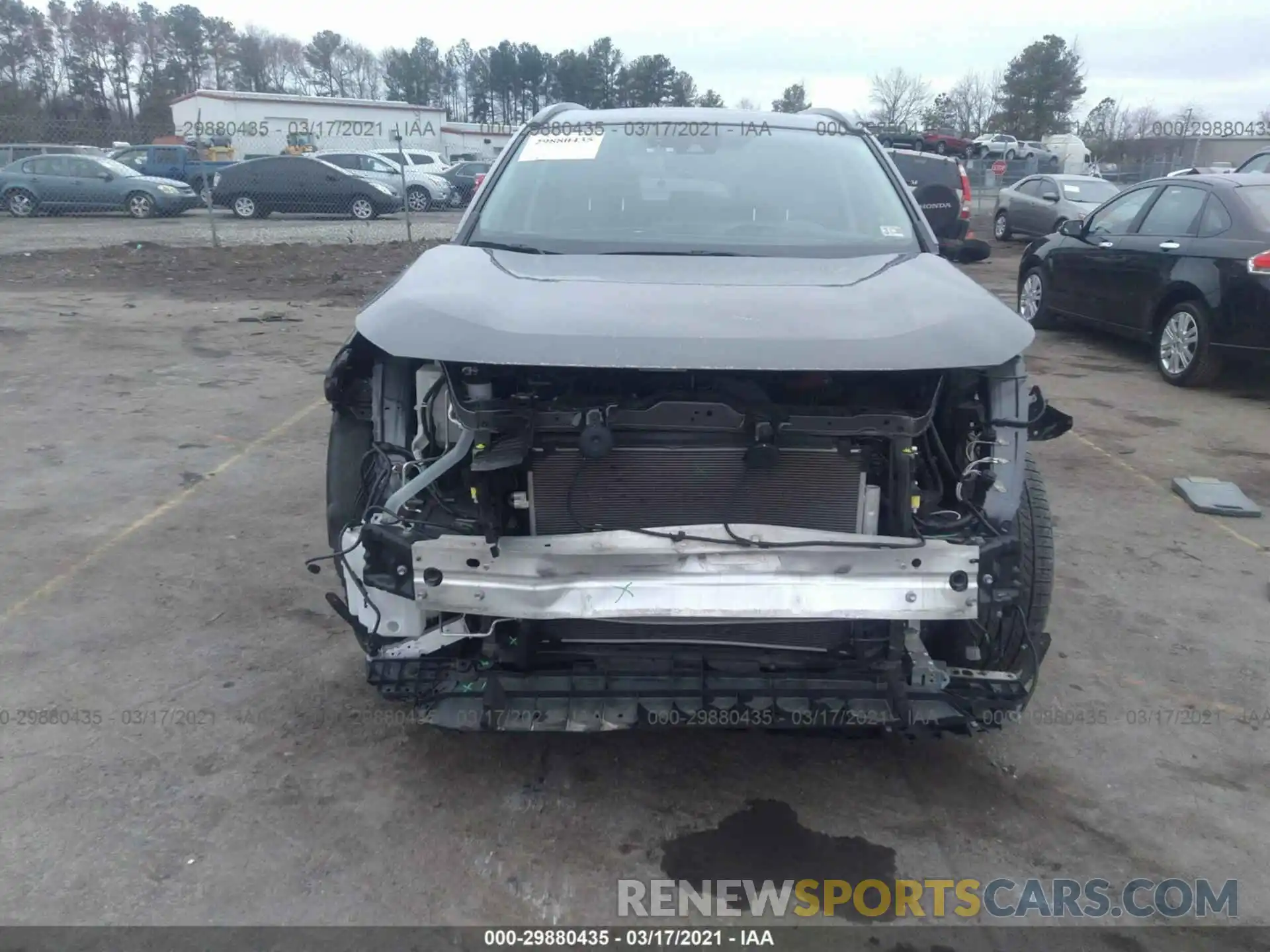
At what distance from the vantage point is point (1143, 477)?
5.88 m

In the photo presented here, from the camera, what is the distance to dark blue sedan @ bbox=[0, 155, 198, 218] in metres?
21.4

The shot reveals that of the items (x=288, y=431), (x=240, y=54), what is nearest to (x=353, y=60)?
(x=240, y=54)

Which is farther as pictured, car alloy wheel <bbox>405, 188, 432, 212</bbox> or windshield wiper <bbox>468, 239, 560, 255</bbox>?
car alloy wheel <bbox>405, 188, 432, 212</bbox>

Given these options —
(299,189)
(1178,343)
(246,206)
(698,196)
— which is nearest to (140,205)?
(246,206)

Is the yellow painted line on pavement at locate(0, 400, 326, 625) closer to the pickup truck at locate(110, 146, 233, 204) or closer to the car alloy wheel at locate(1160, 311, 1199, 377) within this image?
the car alloy wheel at locate(1160, 311, 1199, 377)

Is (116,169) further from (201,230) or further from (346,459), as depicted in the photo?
(346,459)

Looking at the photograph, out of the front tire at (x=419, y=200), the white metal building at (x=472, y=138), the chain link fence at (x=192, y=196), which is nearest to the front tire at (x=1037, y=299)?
the chain link fence at (x=192, y=196)

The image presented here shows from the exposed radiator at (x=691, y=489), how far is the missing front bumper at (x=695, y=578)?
0.14 m

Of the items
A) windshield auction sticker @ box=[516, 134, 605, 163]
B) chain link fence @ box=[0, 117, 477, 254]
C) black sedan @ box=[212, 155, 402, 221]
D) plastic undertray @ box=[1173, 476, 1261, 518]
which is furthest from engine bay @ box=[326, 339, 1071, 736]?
black sedan @ box=[212, 155, 402, 221]

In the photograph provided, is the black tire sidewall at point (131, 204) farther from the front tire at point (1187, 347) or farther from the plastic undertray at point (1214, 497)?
the plastic undertray at point (1214, 497)

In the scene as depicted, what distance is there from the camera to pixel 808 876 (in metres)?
2.65

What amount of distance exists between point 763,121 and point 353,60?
79.4 meters

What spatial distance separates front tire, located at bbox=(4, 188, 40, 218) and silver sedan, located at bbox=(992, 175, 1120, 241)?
20421 millimetres

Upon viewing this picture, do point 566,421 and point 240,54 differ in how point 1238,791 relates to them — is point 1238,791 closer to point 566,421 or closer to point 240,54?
point 566,421
